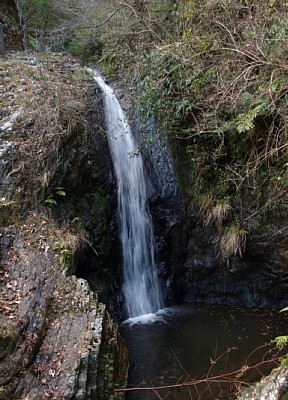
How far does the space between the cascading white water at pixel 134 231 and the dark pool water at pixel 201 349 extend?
0.54 meters

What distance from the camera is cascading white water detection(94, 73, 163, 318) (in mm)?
7535

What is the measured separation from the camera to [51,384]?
3986 millimetres

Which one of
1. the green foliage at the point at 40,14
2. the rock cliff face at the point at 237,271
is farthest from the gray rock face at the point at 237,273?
the green foliage at the point at 40,14

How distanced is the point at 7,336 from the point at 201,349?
10.2 ft

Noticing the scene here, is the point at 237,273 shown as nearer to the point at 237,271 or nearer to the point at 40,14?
the point at 237,271

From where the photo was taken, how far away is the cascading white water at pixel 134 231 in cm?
754

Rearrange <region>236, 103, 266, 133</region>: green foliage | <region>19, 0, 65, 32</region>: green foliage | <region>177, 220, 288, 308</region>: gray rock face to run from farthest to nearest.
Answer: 1. <region>19, 0, 65, 32</region>: green foliage
2. <region>177, 220, 288, 308</region>: gray rock face
3. <region>236, 103, 266, 133</region>: green foliage

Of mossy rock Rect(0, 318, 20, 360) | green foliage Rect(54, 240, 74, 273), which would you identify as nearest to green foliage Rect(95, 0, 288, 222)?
green foliage Rect(54, 240, 74, 273)

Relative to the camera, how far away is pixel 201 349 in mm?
5836

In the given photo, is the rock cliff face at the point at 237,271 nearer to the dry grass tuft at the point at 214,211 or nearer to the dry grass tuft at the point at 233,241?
the dry grass tuft at the point at 233,241

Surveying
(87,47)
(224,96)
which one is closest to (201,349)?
(224,96)

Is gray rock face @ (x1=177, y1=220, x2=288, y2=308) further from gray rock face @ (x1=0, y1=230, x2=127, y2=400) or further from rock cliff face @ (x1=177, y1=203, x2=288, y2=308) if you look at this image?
gray rock face @ (x1=0, y1=230, x2=127, y2=400)

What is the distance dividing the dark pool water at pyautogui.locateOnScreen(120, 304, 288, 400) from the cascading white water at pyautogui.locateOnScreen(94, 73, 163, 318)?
21.4 inches

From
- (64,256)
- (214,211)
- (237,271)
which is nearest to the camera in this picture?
(64,256)
